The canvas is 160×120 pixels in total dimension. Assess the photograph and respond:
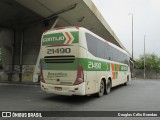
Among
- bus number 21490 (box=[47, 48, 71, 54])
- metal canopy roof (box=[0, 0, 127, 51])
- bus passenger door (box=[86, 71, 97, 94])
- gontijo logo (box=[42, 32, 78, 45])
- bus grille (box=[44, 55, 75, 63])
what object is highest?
metal canopy roof (box=[0, 0, 127, 51])

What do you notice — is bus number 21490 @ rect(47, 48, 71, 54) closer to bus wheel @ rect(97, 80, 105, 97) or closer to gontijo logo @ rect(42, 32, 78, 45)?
gontijo logo @ rect(42, 32, 78, 45)

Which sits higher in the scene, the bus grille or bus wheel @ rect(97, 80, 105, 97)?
the bus grille

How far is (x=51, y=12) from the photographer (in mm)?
21469

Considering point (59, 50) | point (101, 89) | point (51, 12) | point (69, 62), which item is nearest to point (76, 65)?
point (69, 62)

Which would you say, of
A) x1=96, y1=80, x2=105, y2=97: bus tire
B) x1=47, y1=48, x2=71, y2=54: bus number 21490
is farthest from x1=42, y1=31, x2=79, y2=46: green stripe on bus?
x1=96, y1=80, x2=105, y2=97: bus tire

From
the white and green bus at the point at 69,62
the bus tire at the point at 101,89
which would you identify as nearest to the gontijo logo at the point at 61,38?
the white and green bus at the point at 69,62

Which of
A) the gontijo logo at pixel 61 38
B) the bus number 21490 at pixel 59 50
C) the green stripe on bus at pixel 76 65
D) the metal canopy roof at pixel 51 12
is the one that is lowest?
the green stripe on bus at pixel 76 65

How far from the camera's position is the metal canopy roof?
742 inches

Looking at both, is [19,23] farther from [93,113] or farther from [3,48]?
[93,113]

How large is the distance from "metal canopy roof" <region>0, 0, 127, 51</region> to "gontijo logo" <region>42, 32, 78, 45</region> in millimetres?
7999

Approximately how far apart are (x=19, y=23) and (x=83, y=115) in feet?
64.0

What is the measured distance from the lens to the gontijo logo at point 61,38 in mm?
10477

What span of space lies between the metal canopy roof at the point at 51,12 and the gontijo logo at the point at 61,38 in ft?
26.2

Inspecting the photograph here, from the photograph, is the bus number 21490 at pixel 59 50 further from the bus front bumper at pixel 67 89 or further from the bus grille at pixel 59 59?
the bus front bumper at pixel 67 89
